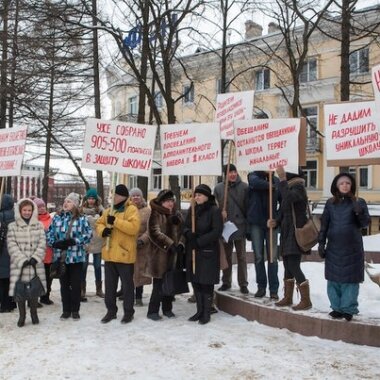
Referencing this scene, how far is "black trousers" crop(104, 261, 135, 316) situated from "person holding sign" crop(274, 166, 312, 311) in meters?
1.89

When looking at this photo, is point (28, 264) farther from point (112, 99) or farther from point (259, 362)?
point (112, 99)

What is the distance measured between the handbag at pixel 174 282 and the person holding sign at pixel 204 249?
192 millimetres

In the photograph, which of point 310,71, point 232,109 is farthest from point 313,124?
point 232,109

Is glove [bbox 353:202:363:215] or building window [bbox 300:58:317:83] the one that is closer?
glove [bbox 353:202:363:215]

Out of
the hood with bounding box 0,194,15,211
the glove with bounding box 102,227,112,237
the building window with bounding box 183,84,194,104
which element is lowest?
the glove with bounding box 102,227,112,237

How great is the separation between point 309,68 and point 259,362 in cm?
2856

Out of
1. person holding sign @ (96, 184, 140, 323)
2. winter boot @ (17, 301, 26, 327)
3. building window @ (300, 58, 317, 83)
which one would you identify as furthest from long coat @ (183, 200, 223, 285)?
building window @ (300, 58, 317, 83)

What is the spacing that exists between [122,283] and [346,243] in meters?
2.85

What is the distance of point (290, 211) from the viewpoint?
6.70 m

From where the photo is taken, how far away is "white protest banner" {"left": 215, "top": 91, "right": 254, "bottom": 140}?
8195 mm

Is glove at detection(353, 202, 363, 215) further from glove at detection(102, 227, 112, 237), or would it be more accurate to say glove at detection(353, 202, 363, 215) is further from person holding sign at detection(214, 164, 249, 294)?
glove at detection(102, 227, 112, 237)

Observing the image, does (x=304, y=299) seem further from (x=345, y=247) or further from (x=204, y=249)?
(x=204, y=249)

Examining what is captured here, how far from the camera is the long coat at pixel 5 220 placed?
7.49m

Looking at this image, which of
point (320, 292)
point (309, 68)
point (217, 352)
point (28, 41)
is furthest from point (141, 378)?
point (309, 68)
